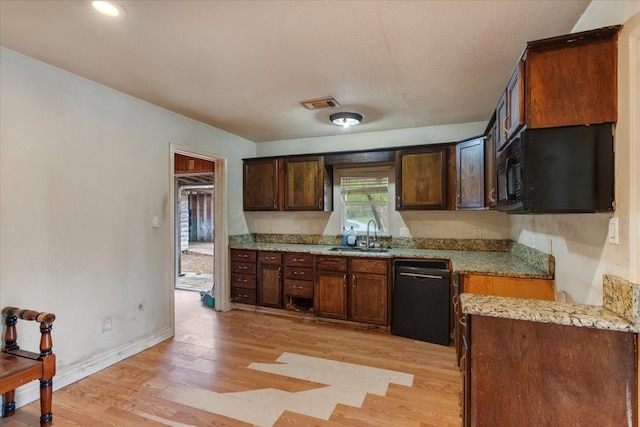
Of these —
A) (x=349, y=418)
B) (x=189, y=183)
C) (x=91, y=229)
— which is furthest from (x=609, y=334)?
(x=189, y=183)

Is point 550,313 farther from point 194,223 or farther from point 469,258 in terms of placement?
point 194,223

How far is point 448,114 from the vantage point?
3.48 metres

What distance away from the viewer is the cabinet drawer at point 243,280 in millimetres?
4250

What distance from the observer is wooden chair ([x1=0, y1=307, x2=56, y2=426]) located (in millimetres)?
1827

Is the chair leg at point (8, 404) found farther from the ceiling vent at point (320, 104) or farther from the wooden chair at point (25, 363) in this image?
the ceiling vent at point (320, 104)

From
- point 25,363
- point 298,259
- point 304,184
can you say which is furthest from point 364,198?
point 25,363

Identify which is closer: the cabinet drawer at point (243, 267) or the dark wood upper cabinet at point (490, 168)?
the dark wood upper cabinet at point (490, 168)

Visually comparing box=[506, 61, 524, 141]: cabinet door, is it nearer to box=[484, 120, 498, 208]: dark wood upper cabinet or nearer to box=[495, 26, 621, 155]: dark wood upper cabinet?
box=[495, 26, 621, 155]: dark wood upper cabinet

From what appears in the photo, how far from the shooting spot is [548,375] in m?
1.21

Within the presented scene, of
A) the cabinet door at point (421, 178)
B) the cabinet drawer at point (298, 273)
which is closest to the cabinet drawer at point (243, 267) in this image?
the cabinet drawer at point (298, 273)

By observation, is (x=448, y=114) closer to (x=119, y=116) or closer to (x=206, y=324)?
(x=119, y=116)

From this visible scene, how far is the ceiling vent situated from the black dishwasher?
1813 millimetres

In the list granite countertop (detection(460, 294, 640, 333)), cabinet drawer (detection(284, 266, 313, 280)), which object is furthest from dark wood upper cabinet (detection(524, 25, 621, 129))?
cabinet drawer (detection(284, 266, 313, 280))

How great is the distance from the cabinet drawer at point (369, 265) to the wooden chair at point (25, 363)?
8.69ft
